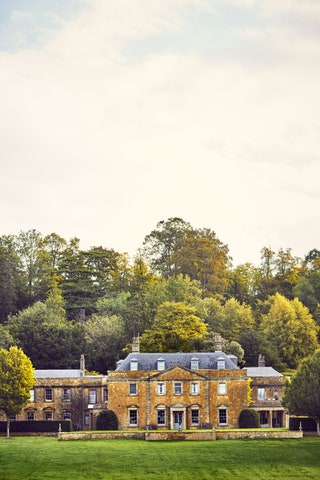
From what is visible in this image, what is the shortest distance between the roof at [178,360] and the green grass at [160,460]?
14.6 metres

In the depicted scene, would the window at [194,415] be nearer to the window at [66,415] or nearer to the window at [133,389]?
the window at [133,389]

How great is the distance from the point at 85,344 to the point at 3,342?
9.26m

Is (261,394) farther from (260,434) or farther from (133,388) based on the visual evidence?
(260,434)

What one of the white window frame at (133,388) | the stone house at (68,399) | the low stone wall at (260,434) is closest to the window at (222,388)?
the white window frame at (133,388)

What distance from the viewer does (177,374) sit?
80.2 meters

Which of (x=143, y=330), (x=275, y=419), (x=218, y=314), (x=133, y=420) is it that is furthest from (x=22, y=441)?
(x=218, y=314)

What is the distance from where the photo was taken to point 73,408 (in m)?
84.0

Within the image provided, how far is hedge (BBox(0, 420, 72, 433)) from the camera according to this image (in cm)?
7575

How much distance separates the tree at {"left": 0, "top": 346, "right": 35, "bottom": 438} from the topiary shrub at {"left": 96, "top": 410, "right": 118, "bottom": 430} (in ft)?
Result: 21.0

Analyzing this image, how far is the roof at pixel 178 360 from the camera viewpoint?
267ft

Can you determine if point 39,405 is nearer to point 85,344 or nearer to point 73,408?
point 73,408

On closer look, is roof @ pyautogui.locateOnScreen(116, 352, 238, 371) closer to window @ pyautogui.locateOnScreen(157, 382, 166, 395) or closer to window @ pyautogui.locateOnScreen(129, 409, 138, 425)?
window @ pyautogui.locateOnScreen(157, 382, 166, 395)

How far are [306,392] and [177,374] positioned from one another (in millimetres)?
13422

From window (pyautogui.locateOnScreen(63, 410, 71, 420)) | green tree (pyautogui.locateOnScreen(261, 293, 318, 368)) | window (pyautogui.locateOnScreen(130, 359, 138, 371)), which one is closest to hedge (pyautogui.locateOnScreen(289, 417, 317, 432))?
window (pyautogui.locateOnScreen(130, 359, 138, 371))
